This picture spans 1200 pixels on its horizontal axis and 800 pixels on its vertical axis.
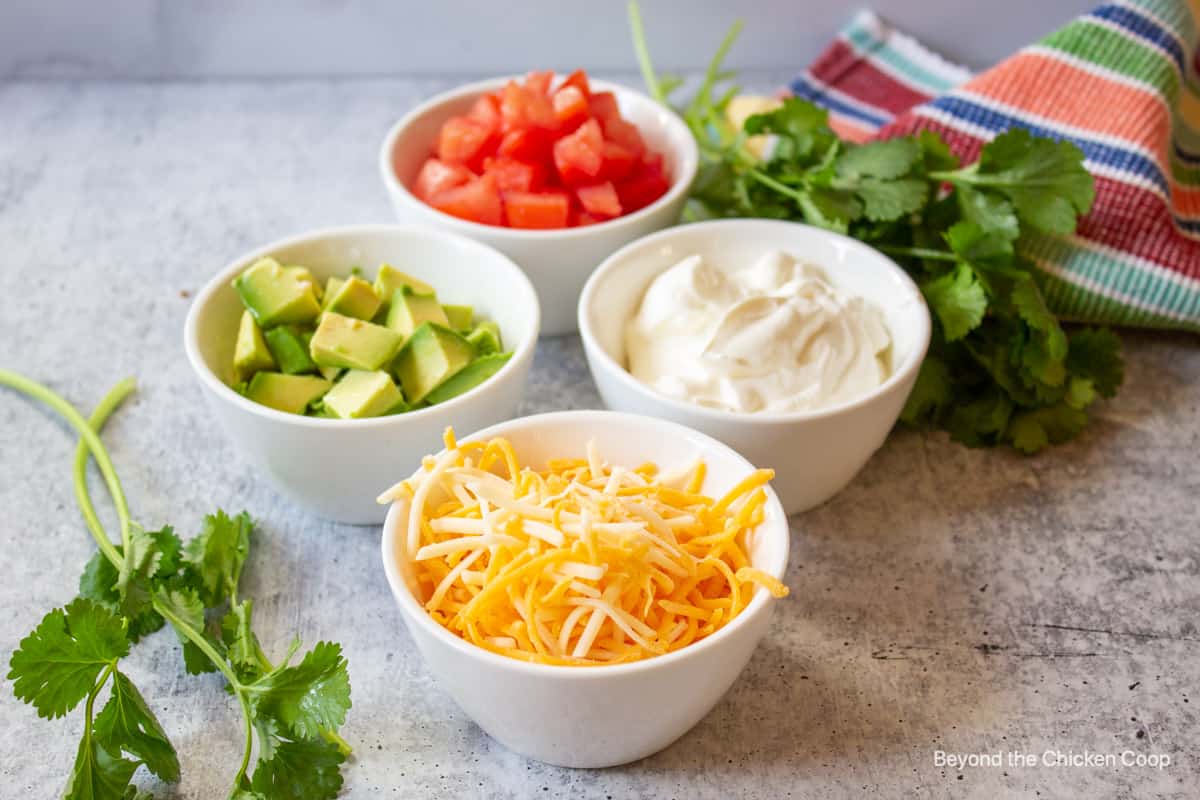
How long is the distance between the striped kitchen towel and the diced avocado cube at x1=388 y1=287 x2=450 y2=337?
965 millimetres

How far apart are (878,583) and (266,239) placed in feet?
4.74

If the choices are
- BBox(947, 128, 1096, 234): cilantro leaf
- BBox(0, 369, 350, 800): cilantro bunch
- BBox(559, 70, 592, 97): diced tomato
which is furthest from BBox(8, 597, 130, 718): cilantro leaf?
BBox(947, 128, 1096, 234): cilantro leaf

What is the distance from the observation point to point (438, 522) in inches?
62.4

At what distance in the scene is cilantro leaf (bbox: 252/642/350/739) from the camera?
1.49m

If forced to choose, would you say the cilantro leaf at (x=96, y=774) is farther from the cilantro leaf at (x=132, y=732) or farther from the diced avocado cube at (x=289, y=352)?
the diced avocado cube at (x=289, y=352)

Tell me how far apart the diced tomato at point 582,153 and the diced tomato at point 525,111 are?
2.1 inches

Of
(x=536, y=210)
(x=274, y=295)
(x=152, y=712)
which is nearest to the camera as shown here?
(x=152, y=712)

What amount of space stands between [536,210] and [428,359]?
44cm

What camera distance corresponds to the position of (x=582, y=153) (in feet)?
7.36

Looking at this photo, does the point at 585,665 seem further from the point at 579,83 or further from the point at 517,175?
the point at 579,83

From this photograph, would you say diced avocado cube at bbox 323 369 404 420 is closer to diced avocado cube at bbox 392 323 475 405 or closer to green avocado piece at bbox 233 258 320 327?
diced avocado cube at bbox 392 323 475 405

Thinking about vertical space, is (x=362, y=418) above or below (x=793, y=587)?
above

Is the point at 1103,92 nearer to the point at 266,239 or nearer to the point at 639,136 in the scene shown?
the point at 639,136

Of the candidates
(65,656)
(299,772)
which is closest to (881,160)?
(299,772)
